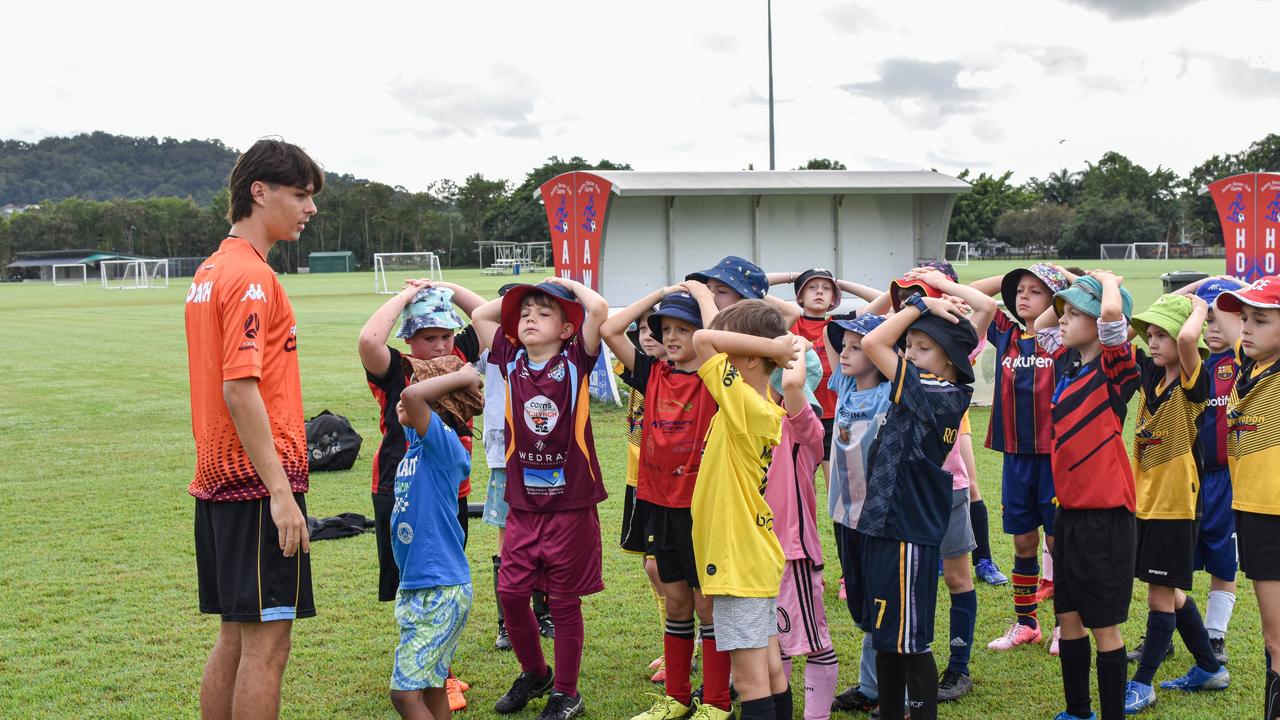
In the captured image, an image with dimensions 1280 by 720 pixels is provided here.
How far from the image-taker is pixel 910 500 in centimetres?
378

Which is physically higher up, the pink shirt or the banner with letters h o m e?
the banner with letters h o m e

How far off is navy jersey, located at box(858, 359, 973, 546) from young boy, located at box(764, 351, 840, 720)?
409mm

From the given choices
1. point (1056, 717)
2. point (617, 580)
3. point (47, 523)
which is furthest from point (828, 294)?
point (47, 523)

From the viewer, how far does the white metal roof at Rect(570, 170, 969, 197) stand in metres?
13.6

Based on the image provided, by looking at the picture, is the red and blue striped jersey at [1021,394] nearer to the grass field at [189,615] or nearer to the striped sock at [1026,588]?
the striped sock at [1026,588]

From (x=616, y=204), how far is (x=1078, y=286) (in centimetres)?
1009

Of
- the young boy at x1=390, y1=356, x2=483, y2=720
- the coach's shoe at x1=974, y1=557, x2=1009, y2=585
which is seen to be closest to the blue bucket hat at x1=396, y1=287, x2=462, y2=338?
the young boy at x1=390, y1=356, x2=483, y2=720

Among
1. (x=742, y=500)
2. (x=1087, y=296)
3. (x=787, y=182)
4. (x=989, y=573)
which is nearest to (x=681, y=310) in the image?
(x=742, y=500)

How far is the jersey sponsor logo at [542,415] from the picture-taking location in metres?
4.30

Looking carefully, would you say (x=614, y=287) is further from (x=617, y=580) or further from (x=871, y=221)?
(x=617, y=580)

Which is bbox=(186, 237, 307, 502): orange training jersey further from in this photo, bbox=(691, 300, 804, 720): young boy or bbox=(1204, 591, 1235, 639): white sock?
bbox=(1204, 591, 1235, 639): white sock

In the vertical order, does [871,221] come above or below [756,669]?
above

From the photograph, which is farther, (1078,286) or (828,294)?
(828,294)

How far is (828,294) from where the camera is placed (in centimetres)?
654
